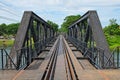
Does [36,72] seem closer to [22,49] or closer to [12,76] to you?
[12,76]

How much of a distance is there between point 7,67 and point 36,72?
7.06 feet

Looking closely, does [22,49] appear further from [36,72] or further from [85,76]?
[85,76]

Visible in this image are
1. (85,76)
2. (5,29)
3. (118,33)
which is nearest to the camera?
(85,76)

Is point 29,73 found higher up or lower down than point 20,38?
lower down

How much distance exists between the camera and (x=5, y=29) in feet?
584

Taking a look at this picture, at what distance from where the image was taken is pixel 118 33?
13538 cm

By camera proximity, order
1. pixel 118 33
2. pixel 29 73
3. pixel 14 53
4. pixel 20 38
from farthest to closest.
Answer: pixel 118 33
pixel 20 38
pixel 14 53
pixel 29 73

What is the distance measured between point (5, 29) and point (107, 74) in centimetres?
16956

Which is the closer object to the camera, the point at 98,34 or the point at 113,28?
the point at 98,34

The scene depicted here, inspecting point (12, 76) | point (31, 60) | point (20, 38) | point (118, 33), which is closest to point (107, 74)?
point (12, 76)

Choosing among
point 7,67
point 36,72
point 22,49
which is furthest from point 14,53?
point 36,72

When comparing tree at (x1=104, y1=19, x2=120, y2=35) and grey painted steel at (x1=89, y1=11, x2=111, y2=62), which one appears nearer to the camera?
grey painted steel at (x1=89, y1=11, x2=111, y2=62)

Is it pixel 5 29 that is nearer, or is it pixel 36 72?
pixel 36 72

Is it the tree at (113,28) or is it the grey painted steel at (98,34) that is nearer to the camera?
the grey painted steel at (98,34)
